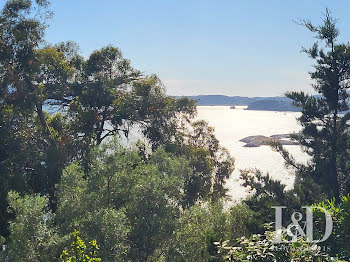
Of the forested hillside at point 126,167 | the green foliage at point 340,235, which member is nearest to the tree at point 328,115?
the forested hillside at point 126,167

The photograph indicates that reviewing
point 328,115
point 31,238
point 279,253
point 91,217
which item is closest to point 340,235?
point 279,253

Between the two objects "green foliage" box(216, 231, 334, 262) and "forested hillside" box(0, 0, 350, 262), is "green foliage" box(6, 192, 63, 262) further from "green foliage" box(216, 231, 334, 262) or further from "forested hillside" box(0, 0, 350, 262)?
"green foliage" box(216, 231, 334, 262)

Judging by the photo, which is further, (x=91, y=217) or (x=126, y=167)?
(x=126, y=167)

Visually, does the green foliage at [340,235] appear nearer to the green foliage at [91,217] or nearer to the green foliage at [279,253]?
the green foliage at [279,253]

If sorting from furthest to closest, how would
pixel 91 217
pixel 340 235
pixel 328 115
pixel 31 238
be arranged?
pixel 328 115 < pixel 91 217 < pixel 31 238 < pixel 340 235

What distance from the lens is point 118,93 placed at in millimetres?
25266

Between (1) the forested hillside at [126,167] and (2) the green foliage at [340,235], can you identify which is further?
(1) the forested hillside at [126,167]

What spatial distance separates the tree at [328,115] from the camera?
22.6 meters

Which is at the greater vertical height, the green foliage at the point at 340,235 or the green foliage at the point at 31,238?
the green foliage at the point at 340,235

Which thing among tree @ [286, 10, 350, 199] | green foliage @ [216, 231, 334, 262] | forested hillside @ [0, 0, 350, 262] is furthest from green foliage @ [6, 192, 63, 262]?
tree @ [286, 10, 350, 199]

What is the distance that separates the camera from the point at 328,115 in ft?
79.1

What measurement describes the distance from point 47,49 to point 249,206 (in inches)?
642

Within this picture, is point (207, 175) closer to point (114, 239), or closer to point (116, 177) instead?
point (116, 177)

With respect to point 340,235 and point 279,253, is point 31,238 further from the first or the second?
point 340,235
